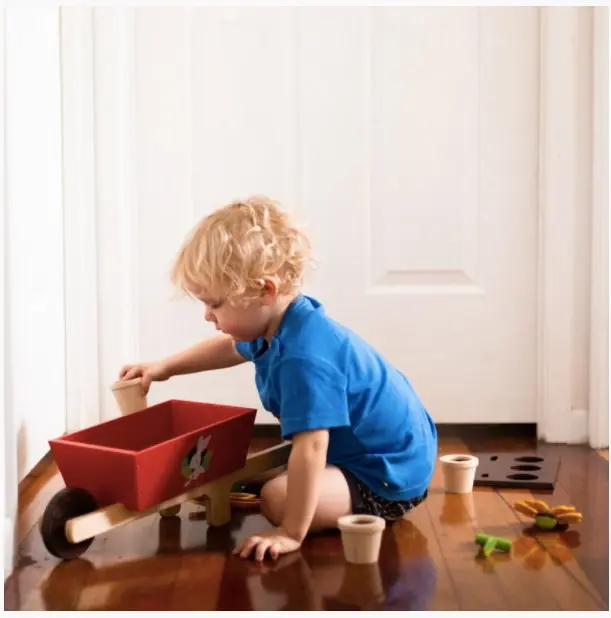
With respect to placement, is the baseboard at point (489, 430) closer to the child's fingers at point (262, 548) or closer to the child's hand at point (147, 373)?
the child's hand at point (147, 373)

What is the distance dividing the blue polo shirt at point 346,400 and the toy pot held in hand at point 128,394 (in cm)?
17

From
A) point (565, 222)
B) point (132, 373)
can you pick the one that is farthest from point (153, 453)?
point (565, 222)

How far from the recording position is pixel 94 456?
1.01m

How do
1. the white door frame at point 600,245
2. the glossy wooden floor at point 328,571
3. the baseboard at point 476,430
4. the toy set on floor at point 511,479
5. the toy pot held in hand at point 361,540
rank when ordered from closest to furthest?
the glossy wooden floor at point 328,571
the toy pot held in hand at point 361,540
the toy set on floor at point 511,479
the white door frame at point 600,245
the baseboard at point 476,430

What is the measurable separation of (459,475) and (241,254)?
455 mm

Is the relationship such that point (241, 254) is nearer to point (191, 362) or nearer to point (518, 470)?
point (191, 362)

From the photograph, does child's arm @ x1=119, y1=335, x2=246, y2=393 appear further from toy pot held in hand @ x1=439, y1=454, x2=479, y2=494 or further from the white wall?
toy pot held in hand @ x1=439, y1=454, x2=479, y2=494

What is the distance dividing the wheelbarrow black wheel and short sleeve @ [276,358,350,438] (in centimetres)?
23

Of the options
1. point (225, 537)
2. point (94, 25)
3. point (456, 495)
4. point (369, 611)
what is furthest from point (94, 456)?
point (94, 25)

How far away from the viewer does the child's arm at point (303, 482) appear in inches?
40.0

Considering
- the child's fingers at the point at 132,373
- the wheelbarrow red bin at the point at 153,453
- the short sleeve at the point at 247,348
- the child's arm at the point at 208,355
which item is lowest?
the wheelbarrow red bin at the point at 153,453

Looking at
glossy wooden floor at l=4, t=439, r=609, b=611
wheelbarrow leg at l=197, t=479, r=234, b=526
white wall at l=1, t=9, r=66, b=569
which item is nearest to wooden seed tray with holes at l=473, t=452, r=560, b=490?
glossy wooden floor at l=4, t=439, r=609, b=611

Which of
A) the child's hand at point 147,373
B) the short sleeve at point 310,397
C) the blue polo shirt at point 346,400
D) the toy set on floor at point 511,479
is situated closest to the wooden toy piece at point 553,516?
the toy set on floor at point 511,479

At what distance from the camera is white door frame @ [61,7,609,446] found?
158 cm
